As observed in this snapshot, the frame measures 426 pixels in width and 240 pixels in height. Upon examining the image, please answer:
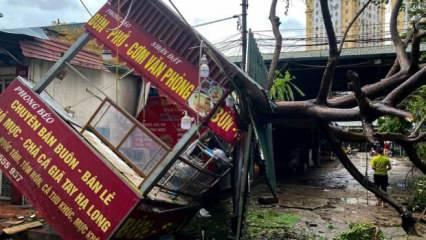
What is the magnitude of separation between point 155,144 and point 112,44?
185cm

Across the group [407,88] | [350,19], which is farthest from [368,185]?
[350,19]

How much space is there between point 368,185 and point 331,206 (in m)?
7.41

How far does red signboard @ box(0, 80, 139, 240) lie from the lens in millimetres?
5762

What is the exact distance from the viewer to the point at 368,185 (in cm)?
591

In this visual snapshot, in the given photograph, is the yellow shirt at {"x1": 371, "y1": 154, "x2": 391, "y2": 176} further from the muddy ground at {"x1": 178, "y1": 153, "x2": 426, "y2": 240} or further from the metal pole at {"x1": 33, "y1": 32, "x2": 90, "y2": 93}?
the metal pole at {"x1": 33, "y1": 32, "x2": 90, "y2": 93}

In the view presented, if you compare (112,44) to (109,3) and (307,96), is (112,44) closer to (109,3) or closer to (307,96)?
(109,3)

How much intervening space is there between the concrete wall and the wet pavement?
5252 mm

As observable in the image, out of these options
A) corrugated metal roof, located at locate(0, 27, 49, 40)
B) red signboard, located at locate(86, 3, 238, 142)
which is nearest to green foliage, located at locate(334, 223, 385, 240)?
red signboard, located at locate(86, 3, 238, 142)

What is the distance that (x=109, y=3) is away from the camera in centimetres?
682

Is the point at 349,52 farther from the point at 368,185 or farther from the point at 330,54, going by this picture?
the point at 368,185

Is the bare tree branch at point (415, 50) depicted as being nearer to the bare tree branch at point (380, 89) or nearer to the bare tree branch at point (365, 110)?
the bare tree branch at point (380, 89)

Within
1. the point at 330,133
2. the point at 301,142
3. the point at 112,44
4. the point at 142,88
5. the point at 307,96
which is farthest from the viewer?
the point at 301,142

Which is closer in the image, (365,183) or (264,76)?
(365,183)

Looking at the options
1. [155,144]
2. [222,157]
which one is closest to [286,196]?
[222,157]
